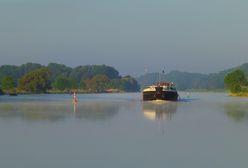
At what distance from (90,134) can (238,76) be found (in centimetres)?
12990

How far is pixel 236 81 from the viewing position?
15238 cm

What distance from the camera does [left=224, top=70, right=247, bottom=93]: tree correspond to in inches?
5950

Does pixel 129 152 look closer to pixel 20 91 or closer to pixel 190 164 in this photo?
pixel 190 164

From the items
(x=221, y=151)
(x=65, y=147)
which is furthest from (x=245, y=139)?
(x=65, y=147)

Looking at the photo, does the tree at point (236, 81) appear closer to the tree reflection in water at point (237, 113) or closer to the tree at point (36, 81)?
the tree at point (36, 81)

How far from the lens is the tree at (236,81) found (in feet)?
496

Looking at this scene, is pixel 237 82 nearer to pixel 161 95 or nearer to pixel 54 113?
pixel 161 95

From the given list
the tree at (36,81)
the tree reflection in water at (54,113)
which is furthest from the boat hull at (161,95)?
the tree at (36,81)

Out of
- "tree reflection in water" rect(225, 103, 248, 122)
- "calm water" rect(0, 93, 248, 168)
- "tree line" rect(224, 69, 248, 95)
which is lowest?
"calm water" rect(0, 93, 248, 168)

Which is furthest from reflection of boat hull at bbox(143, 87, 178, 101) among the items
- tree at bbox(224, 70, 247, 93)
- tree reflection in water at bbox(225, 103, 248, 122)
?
tree at bbox(224, 70, 247, 93)

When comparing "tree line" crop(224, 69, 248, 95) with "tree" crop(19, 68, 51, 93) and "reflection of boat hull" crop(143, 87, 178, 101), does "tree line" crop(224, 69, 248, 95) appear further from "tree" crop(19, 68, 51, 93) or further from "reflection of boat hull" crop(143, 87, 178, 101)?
"tree" crop(19, 68, 51, 93)

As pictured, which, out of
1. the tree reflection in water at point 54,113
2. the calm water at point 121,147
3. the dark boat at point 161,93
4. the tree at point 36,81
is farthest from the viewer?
the tree at point 36,81

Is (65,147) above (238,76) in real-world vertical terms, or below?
below

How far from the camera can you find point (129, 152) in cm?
1984
